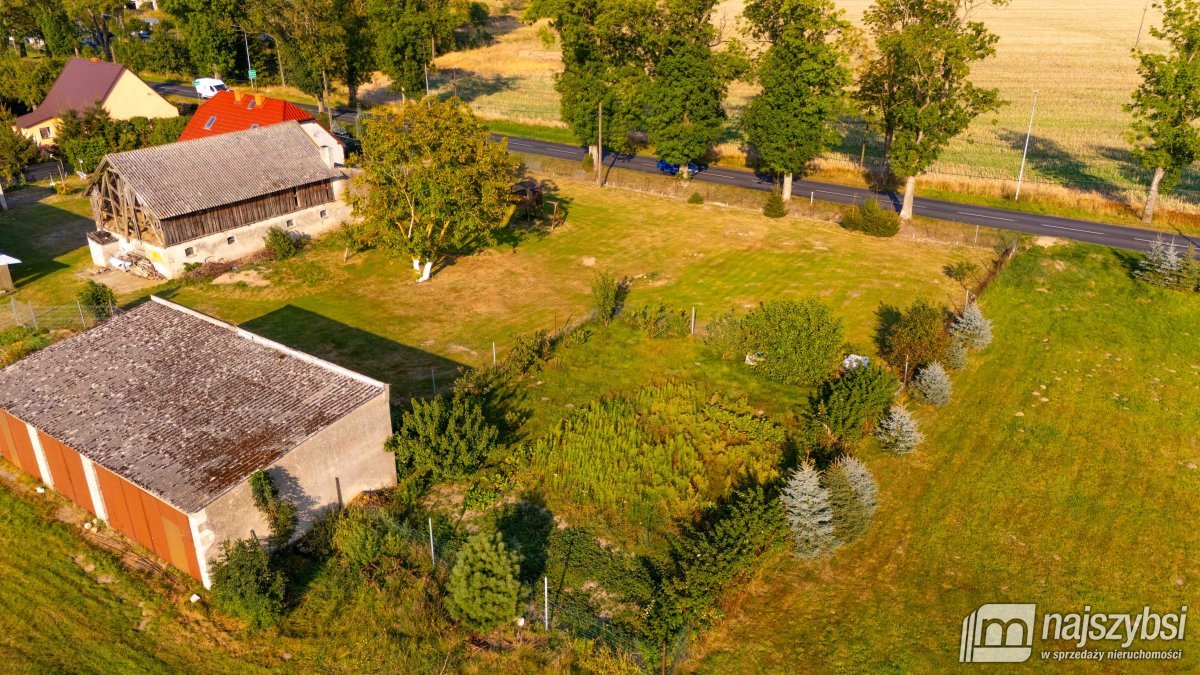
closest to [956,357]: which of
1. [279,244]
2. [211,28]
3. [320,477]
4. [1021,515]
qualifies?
[1021,515]

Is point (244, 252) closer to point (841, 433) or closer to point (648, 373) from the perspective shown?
point (648, 373)

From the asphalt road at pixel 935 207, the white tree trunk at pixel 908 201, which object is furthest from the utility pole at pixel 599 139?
the white tree trunk at pixel 908 201

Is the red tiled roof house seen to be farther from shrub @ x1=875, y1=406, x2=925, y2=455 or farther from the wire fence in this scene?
shrub @ x1=875, y1=406, x2=925, y2=455

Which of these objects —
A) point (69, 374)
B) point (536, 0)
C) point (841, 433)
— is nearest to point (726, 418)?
point (841, 433)

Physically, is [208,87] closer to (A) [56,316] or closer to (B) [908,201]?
(A) [56,316]

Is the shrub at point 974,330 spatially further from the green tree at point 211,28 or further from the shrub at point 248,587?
the green tree at point 211,28

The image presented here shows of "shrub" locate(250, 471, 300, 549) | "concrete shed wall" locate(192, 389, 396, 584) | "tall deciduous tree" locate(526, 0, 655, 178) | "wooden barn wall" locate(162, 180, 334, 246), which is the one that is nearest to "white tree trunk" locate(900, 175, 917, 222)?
"tall deciduous tree" locate(526, 0, 655, 178)
